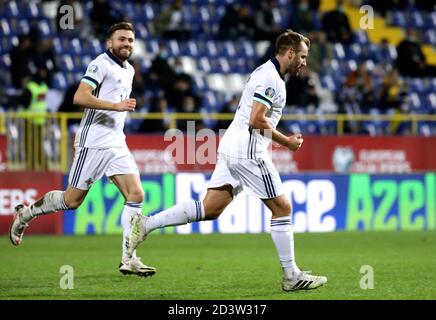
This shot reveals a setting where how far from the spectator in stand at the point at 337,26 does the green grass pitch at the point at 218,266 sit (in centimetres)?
731

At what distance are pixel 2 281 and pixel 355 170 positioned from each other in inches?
434

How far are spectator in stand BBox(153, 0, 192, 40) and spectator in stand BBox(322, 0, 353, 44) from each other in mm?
3344

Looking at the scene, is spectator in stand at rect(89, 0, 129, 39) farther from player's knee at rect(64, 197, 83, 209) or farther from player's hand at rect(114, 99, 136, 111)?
player's hand at rect(114, 99, 136, 111)

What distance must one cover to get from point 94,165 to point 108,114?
0.53 m

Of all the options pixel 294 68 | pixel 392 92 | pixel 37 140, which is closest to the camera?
pixel 294 68

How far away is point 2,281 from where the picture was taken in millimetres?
9453

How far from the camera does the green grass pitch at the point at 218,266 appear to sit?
8516 millimetres

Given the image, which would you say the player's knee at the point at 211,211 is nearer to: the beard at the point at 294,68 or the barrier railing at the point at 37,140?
the beard at the point at 294,68

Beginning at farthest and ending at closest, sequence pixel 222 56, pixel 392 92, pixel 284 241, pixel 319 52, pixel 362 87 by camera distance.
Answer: pixel 392 92 < pixel 319 52 < pixel 222 56 < pixel 362 87 < pixel 284 241

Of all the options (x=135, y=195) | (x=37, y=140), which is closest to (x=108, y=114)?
(x=135, y=195)

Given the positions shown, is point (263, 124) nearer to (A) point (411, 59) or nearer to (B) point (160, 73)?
(B) point (160, 73)

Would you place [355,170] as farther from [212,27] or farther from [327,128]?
[212,27]

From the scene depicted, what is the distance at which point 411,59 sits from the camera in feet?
75.0
